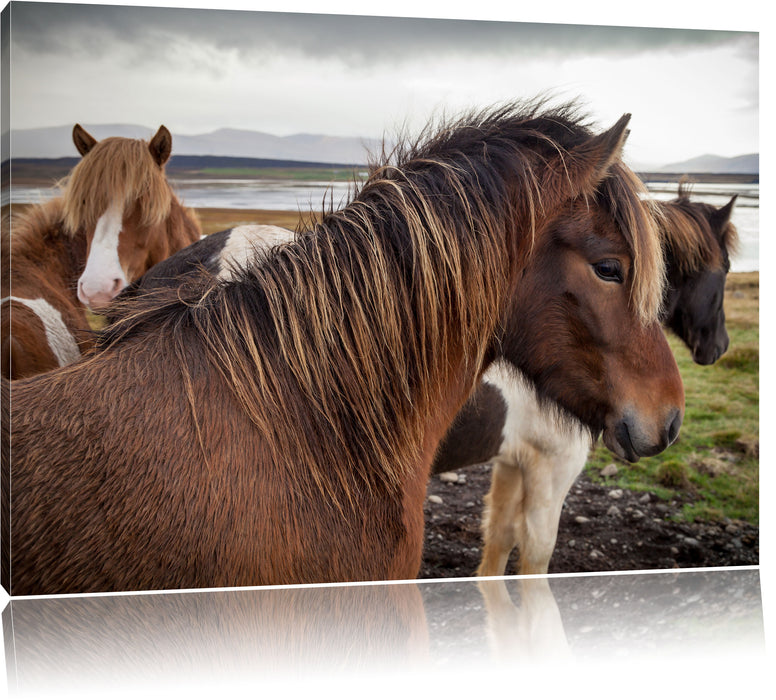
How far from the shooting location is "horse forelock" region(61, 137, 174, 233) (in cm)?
269

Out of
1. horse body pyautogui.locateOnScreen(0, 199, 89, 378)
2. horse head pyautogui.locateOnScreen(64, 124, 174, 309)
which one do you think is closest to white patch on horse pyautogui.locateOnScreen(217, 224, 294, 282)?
horse head pyautogui.locateOnScreen(64, 124, 174, 309)

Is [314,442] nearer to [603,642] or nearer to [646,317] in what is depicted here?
[646,317]

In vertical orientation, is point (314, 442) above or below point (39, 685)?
above

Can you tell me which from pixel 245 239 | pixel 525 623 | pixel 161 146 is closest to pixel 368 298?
pixel 245 239

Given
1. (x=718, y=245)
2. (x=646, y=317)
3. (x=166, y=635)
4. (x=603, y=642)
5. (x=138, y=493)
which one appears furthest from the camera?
(x=718, y=245)

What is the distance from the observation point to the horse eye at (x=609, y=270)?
5.63 feet

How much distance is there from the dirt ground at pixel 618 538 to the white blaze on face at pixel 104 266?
1706 mm

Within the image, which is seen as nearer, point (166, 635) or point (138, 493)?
point (138, 493)

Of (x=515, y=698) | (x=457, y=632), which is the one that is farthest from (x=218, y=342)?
(x=457, y=632)

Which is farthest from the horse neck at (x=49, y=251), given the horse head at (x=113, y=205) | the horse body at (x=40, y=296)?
the horse head at (x=113, y=205)

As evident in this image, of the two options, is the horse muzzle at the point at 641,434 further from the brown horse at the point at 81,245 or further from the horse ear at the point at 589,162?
the brown horse at the point at 81,245

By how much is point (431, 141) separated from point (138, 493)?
42.3 inches

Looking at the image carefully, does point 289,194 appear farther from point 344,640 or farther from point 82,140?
point 344,640

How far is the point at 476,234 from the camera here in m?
1.67
